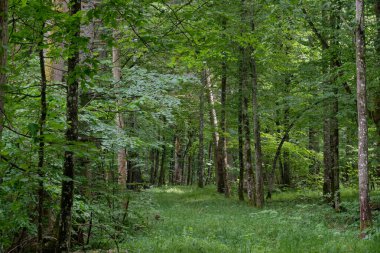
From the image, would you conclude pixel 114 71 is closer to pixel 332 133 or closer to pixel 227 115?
pixel 332 133

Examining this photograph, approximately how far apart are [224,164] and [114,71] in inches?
503

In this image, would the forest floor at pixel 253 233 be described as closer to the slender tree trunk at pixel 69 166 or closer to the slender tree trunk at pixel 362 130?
the slender tree trunk at pixel 362 130

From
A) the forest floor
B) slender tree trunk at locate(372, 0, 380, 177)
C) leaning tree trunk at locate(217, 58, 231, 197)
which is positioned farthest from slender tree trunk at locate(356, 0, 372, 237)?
leaning tree trunk at locate(217, 58, 231, 197)

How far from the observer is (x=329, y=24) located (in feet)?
51.3

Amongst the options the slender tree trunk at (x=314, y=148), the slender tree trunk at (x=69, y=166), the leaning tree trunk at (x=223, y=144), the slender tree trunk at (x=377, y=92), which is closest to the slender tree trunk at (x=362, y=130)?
the slender tree trunk at (x=377, y=92)

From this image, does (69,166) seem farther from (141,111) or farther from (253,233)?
(253,233)

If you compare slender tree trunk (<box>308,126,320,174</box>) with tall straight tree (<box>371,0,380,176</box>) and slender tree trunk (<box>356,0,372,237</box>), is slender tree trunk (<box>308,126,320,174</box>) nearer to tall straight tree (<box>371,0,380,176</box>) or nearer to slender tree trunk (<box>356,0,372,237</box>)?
tall straight tree (<box>371,0,380,176</box>)

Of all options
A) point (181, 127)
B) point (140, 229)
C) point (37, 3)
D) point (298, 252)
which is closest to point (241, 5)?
point (140, 229)

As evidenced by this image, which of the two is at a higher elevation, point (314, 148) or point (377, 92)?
point (377, 92)

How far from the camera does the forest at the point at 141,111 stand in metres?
4.60

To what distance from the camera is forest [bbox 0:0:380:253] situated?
4602 millimetres

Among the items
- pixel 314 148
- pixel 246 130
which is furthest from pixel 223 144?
pixel 314 148

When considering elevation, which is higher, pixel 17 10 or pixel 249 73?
pixel 249 73

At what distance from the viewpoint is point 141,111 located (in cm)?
779
